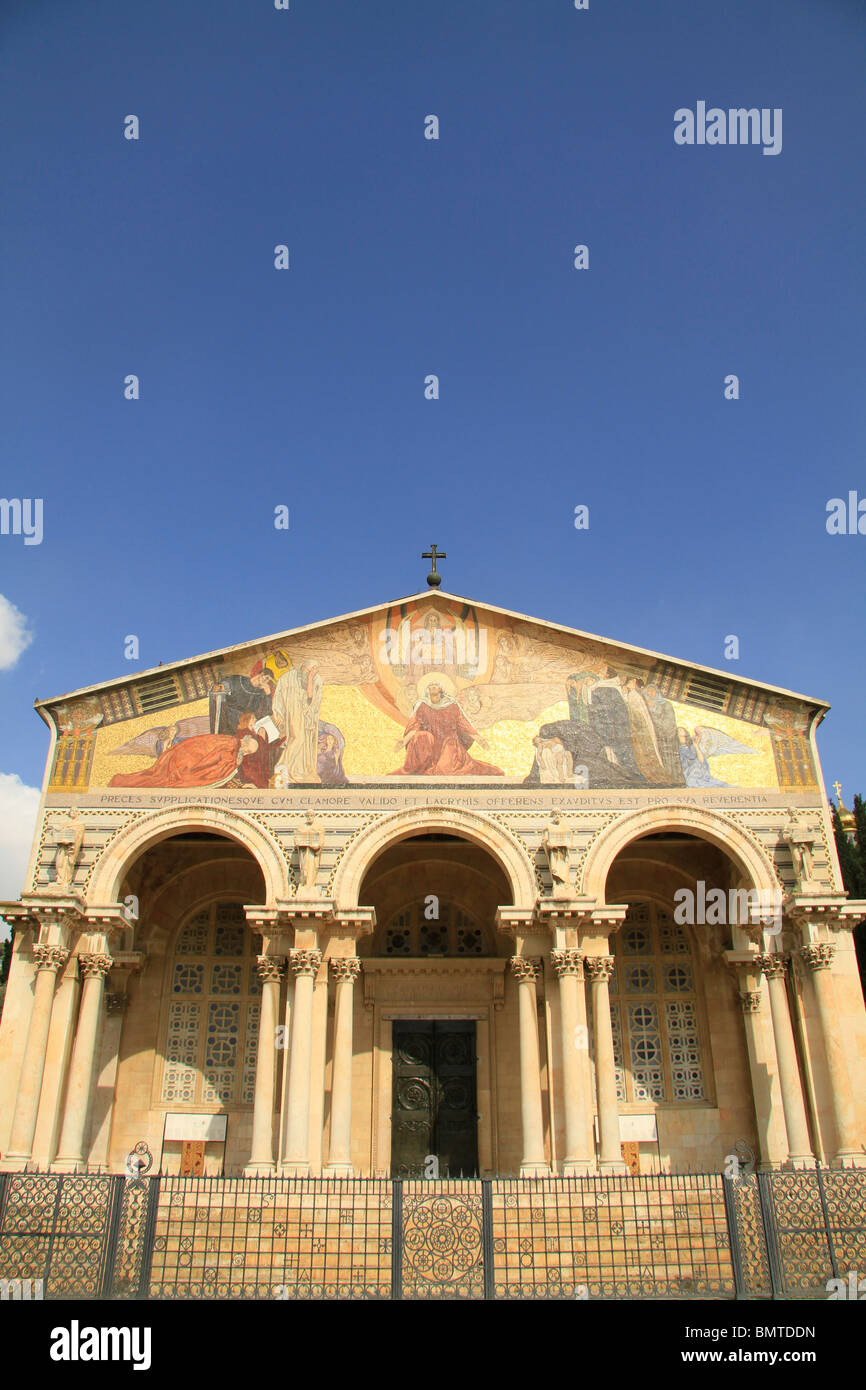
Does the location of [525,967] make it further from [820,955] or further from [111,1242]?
[111,1242]

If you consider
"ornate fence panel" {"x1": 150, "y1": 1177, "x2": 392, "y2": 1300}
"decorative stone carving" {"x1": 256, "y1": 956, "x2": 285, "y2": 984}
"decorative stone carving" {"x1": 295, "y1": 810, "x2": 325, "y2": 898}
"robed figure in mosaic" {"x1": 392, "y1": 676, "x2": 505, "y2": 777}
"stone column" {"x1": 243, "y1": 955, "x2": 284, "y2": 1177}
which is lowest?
"ornate fence panel" {"x1": 150, "y1": 1177, "x2": 392, "y2": 1300}

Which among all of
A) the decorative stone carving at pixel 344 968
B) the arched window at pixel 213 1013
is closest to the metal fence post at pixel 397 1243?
the decorative stone carving at pixel 344 968

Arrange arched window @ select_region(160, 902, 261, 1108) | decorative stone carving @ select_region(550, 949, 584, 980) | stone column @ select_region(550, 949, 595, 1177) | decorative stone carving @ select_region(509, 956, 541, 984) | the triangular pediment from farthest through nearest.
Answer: arched window @ select_region(160, 902, 261, 1108), the triangular pediment, decorative stone carving @ select_region(509, 956, 541, 984), decorative stone carving @ select_region(550, 949, 584, 980), stone column @ select_region(550, 949, 595, 1177)

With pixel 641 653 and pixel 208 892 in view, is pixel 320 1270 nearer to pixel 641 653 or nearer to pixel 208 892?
pixel 208 892

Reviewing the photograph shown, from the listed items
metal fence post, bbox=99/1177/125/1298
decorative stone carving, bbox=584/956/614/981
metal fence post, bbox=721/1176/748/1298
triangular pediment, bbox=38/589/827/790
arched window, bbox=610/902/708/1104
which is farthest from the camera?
arched window, bbox=610/902/708/1104

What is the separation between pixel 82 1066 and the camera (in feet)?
54.8

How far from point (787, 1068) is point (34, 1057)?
12.3m

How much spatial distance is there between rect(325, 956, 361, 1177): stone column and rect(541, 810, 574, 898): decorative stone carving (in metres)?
3.74

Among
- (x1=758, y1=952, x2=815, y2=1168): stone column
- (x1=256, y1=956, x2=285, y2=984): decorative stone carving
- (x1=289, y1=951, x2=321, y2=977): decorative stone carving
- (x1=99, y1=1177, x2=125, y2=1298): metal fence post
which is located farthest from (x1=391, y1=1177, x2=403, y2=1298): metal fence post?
(x1=758, y1=952, x2=815, y2=1168): stone column

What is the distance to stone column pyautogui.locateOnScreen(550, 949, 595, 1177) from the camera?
16.0 m

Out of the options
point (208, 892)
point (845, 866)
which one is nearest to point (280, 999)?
point (208, 892)

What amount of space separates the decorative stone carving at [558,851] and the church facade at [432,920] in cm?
8

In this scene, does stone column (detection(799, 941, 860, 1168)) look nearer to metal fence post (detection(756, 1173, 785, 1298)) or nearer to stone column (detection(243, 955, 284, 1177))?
metal fence post (detection(756, 1173, 785, 1298))

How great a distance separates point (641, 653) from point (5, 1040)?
1312 centimetres
